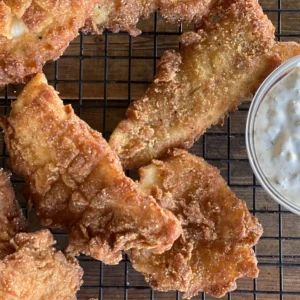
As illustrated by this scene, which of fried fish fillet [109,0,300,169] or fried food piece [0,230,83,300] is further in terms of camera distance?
fried fish fillet [109,0,300,169]

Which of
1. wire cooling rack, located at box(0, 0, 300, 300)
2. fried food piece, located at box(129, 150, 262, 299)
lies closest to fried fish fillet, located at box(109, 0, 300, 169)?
fried food piece, located at box(129, 150, 262, 299)

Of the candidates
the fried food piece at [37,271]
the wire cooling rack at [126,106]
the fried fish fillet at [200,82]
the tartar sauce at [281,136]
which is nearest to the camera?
the fried food piece at [37,271]

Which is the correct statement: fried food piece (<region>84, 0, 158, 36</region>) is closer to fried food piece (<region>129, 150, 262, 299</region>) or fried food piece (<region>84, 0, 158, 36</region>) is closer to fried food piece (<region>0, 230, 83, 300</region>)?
fried food piece (<region>129, 150, 262, 299</region>)

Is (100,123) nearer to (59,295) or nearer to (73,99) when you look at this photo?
(73,99)

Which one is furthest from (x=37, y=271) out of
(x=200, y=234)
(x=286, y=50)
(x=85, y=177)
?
(x=286, y=50)

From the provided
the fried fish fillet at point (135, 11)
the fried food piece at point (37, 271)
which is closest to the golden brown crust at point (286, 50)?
the fried fish fillet at point (135, 11)

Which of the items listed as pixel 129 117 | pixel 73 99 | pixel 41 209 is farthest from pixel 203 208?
pixel 73 99

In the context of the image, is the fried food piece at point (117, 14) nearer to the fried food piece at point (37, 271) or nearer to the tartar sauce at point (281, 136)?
the tartar sauce at point (281, 136)
